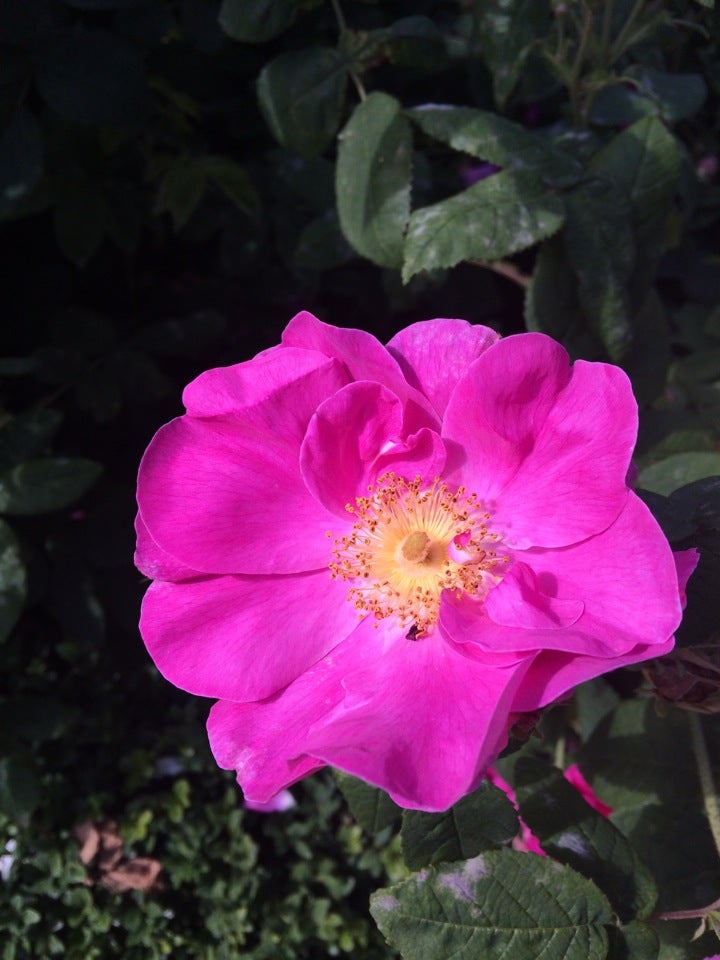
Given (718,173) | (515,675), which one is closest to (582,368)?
(515,675)

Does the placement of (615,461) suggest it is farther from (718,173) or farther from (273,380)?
(718,173)

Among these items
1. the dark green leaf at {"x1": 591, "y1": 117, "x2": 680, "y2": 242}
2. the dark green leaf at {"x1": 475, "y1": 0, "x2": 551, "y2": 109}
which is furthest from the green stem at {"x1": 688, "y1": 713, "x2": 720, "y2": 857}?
the dark green leaf at {"x1": 475, "y1": 0, "x2": 551, "y2": 109}

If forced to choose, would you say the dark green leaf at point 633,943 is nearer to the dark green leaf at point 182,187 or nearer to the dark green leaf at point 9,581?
the dark green leaf at point 9,581

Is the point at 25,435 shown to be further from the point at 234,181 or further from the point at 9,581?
the point at 234,181

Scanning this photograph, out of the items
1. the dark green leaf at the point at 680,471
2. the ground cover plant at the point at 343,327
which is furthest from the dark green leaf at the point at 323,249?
the dark green leaf at the point at 680,471

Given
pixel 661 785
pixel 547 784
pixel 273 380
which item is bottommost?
pixel 661 785

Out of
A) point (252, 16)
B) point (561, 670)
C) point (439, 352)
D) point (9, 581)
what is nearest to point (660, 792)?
point (561, 670)

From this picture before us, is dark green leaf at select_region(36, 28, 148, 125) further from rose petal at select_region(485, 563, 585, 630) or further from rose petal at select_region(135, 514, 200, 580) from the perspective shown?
rose petal at select_region(485, 563, 585, 630)
